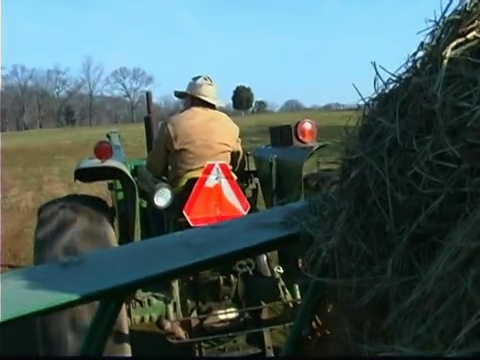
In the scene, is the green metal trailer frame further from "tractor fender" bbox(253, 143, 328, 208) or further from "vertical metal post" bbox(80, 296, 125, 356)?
"tractor fender" bbox(253, 143, 328, 208)

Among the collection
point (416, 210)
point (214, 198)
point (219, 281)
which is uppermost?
point (416, 210)

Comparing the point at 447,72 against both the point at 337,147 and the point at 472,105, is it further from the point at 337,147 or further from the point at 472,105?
the point at 337,147

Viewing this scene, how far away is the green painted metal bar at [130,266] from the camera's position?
2082mm

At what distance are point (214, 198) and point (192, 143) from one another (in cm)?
57

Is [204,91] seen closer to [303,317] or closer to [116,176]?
[116,176]

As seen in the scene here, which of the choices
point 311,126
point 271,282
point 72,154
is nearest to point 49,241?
point 271,282

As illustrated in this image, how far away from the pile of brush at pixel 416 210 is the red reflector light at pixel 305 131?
3.03m

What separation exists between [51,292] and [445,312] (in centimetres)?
93

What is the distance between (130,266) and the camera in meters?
2.25

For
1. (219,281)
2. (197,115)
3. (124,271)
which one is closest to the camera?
(124,271)

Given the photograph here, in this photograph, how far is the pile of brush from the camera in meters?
1.66

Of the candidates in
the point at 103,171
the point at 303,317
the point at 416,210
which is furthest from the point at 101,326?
the point at 103,171

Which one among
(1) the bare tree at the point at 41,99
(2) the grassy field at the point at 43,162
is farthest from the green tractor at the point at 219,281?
(1) the bare tree at the point at 41,99

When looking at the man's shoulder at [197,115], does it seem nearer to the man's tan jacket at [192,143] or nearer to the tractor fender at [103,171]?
the man's tan jacket at [192,143]
